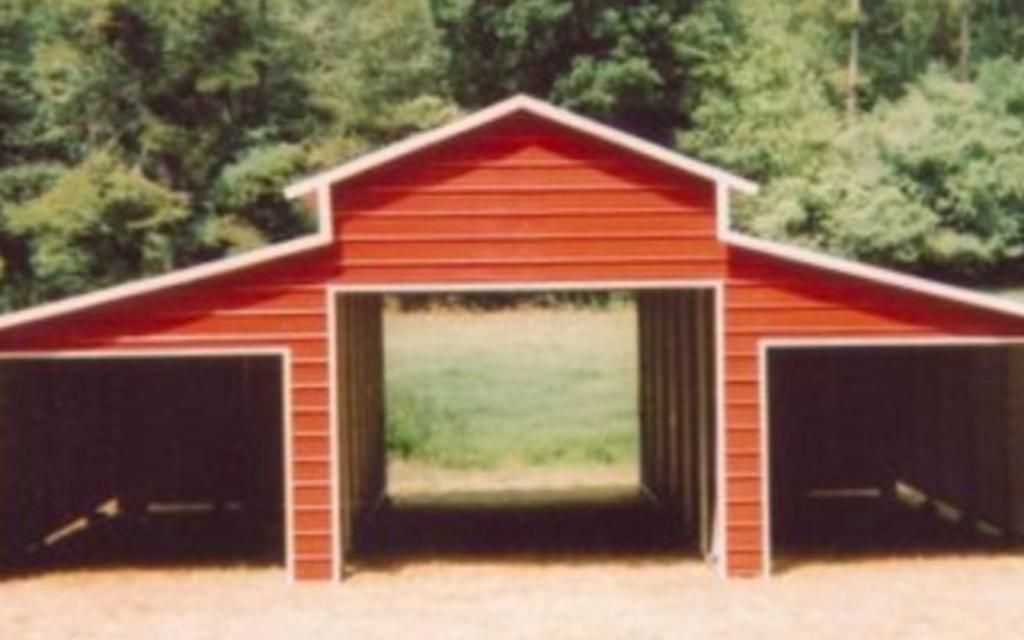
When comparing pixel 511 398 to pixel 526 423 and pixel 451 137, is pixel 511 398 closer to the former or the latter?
pixel 526 423

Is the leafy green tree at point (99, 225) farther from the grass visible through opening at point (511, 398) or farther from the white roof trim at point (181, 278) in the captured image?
the white roof trim at point (181, 278)

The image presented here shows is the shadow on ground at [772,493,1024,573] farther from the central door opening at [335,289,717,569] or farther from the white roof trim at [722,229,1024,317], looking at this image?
the white roof trim at [722,229,1024,317]

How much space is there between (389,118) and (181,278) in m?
28.7

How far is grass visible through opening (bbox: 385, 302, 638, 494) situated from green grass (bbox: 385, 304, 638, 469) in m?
0.02

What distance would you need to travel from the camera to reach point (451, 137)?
18656 mm

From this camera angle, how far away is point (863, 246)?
43.3m

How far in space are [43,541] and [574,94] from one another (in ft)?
89.9

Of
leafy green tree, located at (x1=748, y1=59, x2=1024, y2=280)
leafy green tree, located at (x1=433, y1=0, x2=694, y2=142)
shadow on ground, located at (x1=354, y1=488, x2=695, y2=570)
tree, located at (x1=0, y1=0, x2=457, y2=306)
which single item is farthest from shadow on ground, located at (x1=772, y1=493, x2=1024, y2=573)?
leafy green tree, located at (x1=433, y1=0, x2=694, y2=142)

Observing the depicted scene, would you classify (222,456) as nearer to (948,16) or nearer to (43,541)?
(43,541)

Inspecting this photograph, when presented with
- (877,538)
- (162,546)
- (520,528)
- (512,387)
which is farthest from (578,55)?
(162,546)

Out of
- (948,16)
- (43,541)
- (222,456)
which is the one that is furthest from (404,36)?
(43,541)

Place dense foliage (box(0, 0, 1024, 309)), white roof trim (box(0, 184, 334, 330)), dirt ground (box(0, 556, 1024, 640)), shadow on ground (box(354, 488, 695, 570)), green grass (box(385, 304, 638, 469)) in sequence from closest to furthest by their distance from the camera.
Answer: dirt ground (box(0, 556, 1024, 640)), white roof trim (box(0, 184, 334, 330)), shadow on ground (box(354, 488, 695, 570)), green grass (box(385, 304, 638, 469)), dense foliage (box(0, 0, 1024, 309))

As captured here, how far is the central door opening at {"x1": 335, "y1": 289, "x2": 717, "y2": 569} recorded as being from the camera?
2120cm

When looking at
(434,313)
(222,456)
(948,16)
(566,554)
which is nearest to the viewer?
(566,554)
